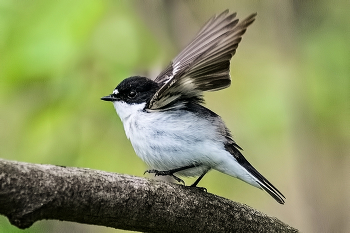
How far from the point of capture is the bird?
3354mm

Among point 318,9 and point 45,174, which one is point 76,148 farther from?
point 318,9

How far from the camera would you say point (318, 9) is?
224 inches

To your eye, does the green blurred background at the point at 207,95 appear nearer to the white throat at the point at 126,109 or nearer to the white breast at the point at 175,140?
the white throat at the point at 126,109

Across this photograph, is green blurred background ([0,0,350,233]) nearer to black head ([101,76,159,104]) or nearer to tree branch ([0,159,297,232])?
black head ([101,76,159,104])

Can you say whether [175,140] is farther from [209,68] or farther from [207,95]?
[207,95]

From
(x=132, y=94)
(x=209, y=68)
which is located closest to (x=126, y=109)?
(x=132, y=94)

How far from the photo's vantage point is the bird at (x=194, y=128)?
3.35 meters

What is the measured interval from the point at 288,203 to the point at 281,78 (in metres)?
1.86

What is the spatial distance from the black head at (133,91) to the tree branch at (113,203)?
3.92 ft

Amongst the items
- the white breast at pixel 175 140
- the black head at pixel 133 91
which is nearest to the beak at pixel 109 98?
the black head at pixel 133 91

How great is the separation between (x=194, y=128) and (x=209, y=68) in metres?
0.52

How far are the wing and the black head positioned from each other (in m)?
0.45

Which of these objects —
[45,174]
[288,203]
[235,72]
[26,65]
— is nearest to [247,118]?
[235,72]

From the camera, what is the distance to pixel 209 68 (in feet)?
10.8
